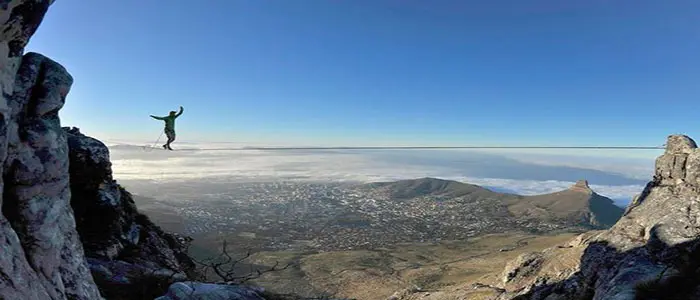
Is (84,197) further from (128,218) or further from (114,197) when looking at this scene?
(128,218)

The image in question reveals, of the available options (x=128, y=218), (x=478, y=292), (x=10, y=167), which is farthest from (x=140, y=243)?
(x=478, y=292)

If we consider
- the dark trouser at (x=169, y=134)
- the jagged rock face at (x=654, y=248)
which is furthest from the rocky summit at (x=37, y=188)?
the jagged rock face at (x=654, y=248)

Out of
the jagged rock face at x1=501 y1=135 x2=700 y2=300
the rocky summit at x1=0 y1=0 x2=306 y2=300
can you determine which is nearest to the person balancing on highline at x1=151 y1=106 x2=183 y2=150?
the rocky summit at x1=0 y1=0 x2=306 y2=300

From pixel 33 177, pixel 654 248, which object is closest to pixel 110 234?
pixel 33 177

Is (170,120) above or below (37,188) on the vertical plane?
above

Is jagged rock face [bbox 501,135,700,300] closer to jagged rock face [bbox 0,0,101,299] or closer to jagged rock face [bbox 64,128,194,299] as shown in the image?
jagged rock face [bbox 0,0,101,299]

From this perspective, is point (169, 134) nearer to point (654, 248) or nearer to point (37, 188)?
point (37, 188)
